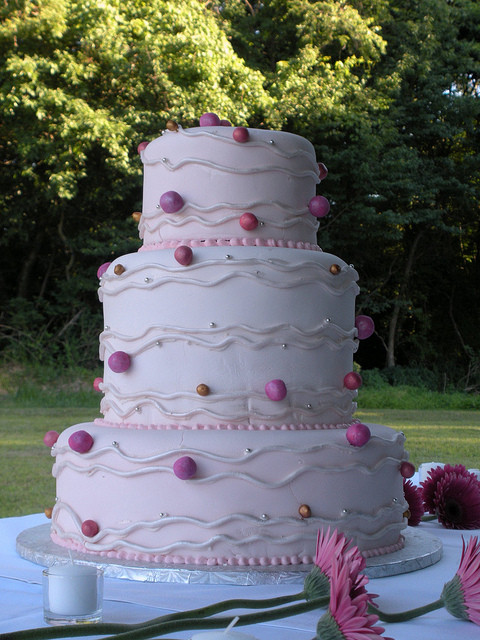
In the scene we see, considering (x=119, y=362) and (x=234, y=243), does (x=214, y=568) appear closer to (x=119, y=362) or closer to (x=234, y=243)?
(x=119, y=362)

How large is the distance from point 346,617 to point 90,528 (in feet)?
4.03

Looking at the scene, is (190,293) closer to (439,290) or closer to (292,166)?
(292,166)

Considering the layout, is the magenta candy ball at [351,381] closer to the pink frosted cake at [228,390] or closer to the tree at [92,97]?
the pink frosted cake at [228,390]

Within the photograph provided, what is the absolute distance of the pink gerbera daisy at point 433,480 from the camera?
303cm

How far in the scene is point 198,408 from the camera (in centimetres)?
231

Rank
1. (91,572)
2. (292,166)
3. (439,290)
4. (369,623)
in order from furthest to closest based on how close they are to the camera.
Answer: (439,290), (292,166), (91,572), (369,623)

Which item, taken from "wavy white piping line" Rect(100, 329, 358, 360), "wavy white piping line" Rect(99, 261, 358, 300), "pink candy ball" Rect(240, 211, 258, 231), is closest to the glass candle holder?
"wavy white piping line" Rect(100, 329, 358, 360)

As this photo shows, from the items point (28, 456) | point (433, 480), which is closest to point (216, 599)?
point (433, 480)

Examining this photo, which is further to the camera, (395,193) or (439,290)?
(439,290)

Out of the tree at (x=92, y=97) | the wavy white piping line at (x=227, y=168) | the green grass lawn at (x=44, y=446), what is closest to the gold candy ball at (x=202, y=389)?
→ the wavy white piping line at (x=227, y=168)

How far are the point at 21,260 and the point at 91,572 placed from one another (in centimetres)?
1210

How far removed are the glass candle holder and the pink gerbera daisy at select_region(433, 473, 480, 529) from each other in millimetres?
1697

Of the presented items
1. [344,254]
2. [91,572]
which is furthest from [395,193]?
[91,572]

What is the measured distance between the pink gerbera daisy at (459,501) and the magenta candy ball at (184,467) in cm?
126
